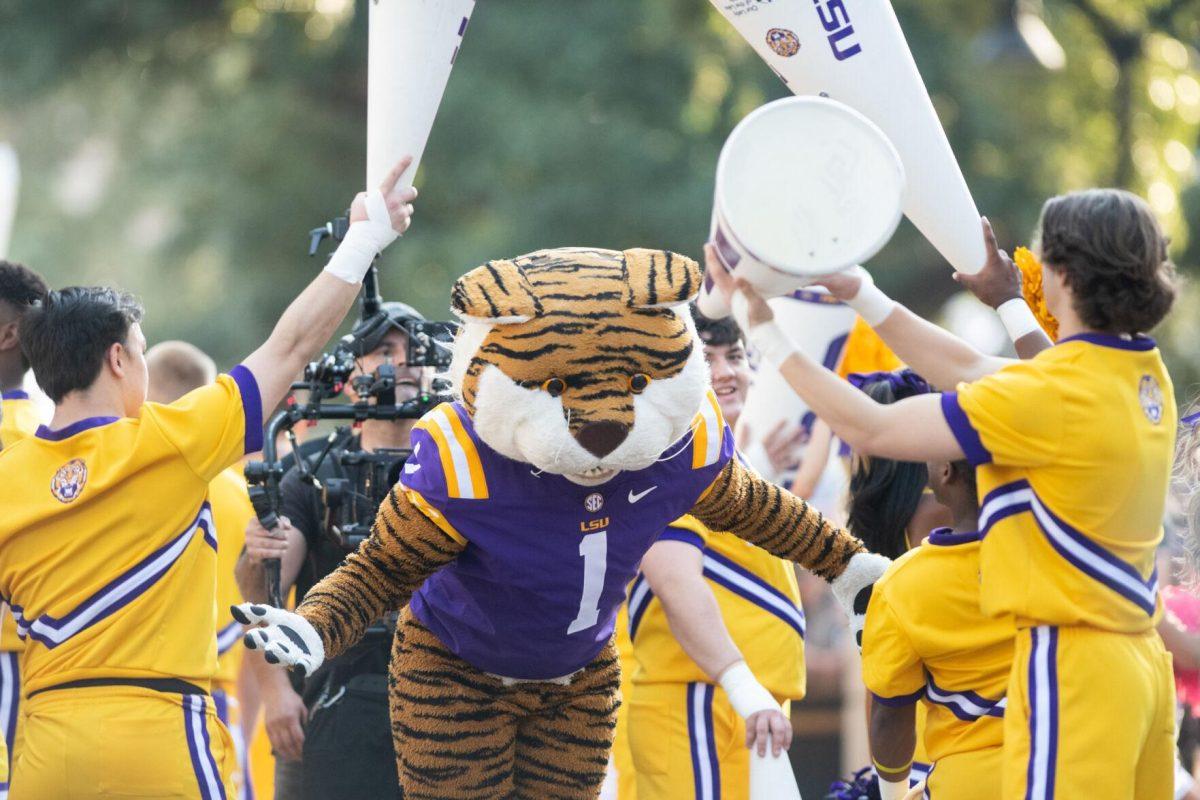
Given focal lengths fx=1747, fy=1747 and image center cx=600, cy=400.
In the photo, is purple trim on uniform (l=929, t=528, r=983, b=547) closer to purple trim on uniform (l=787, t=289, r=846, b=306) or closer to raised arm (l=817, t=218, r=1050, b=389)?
raised arm (l=817, t=218, r=1050, b=389)

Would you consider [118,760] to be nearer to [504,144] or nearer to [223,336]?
[504,144]

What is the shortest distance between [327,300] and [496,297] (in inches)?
23.5

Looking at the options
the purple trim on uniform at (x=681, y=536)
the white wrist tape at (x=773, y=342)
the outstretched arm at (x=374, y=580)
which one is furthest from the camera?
the purple trim on uniform at (x=681, y=536)

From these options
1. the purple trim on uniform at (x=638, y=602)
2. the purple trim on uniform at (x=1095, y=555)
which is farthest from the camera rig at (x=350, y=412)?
the purple trim on uniform at (x=1095, y=555)

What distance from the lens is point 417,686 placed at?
13.4 ft

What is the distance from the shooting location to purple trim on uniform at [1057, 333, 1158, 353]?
11.1 feet

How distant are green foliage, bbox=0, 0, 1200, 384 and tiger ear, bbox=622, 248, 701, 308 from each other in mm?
7908

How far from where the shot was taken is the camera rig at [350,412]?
170 inches

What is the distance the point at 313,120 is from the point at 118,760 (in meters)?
9.85

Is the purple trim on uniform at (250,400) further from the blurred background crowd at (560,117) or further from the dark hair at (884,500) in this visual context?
the blurred background crowd at (560,117)

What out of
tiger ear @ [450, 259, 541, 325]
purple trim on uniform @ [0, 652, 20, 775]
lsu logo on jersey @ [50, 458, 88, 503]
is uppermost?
tiger ear @ [450, 259, 541, 325]

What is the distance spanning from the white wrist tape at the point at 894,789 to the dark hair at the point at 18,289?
2589mm

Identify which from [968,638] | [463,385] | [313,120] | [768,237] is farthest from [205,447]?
[313,120]

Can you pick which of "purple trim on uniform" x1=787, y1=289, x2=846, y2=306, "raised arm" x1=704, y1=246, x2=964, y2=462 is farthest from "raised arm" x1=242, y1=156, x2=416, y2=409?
"purple trim on uniform" x1=787, y1=289, x2=846, y2=306
